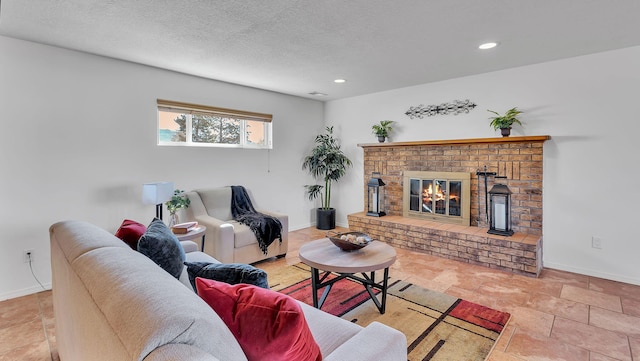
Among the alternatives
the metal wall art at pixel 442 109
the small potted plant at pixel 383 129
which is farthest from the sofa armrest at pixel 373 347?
the small potted plant at pixel 383 129

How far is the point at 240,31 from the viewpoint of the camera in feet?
8.63

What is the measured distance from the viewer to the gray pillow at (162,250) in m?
1.67

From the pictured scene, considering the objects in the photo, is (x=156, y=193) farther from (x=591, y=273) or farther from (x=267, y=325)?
(x=591, y=273)

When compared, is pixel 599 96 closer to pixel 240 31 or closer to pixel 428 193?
pixel 428 193

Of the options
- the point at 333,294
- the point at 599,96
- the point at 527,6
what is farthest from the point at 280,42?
the point at 599,96

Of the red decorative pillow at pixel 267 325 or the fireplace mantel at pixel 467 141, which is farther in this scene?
the fireplace mantel at pixel 467 141

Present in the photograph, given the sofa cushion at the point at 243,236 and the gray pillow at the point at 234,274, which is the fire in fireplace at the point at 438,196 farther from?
the gray pillow at the point at 234,274

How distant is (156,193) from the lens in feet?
10.5

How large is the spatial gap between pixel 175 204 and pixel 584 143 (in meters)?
4.59

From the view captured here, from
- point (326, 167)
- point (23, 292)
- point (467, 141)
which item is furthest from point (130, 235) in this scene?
point (467, 141)

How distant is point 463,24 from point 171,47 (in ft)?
8.71

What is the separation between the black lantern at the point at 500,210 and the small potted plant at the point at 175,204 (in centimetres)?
362

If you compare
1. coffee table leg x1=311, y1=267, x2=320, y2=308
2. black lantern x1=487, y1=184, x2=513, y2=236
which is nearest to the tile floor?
black lantern x1=487, y1=184, x2=513, y2=236

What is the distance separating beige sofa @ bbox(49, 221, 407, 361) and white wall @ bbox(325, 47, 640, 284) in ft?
10.9
